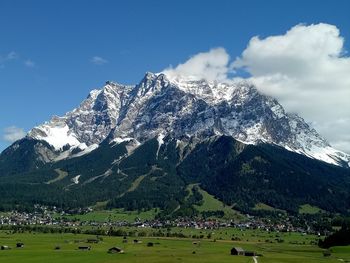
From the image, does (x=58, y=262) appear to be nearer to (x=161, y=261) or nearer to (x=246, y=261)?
(x=161, y=261)

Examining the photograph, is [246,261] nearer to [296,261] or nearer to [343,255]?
[296,261]

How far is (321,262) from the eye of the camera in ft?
555

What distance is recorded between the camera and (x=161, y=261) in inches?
6619

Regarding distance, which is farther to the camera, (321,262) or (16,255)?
(16,255)

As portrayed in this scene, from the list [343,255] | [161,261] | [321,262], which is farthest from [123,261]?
[343,255]

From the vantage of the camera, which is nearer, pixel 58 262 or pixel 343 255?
pixel 58 262

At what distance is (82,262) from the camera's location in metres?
174

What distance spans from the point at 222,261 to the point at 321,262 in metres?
29.8

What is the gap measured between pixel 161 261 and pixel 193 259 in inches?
548

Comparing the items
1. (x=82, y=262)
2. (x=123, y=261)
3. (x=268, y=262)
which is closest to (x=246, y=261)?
(x=268, y=262)

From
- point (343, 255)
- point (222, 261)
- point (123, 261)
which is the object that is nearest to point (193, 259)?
point (222, 261)

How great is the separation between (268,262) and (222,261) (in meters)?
14.1

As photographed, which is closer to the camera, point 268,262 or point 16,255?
point 268,262

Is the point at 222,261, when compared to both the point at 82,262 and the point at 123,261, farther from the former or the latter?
the point at 82,262
